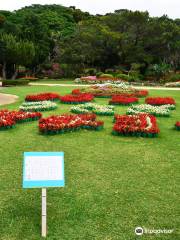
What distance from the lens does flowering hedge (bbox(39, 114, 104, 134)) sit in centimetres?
982

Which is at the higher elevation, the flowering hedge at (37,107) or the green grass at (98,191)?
the flowering hedge at (37,107)

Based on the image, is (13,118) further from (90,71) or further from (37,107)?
(90,71)

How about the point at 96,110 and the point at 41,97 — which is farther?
the point at 41,97

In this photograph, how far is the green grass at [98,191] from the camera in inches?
191

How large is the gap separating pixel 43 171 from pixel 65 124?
5517 mm

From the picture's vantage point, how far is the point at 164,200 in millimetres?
5648

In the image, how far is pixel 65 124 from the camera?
33.0 feet

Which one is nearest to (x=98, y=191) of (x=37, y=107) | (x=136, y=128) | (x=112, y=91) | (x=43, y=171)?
(x=43, y=171)

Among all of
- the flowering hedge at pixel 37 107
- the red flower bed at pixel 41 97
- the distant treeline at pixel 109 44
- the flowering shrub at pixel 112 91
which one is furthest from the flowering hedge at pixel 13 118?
the distant treeline at pixel 109 44

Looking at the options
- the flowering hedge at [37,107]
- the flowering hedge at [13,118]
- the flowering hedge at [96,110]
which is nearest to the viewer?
the flowering hedge at [13,118]

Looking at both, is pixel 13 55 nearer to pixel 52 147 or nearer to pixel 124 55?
pixel 124 55

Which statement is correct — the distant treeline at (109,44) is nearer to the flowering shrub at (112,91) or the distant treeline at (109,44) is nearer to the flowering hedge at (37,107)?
the flowering shrub at (112,91)

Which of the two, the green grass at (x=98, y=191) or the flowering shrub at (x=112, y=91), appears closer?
the green grass at (x=98, y=191)

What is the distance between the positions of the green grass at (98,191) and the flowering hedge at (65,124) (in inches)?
17.4
